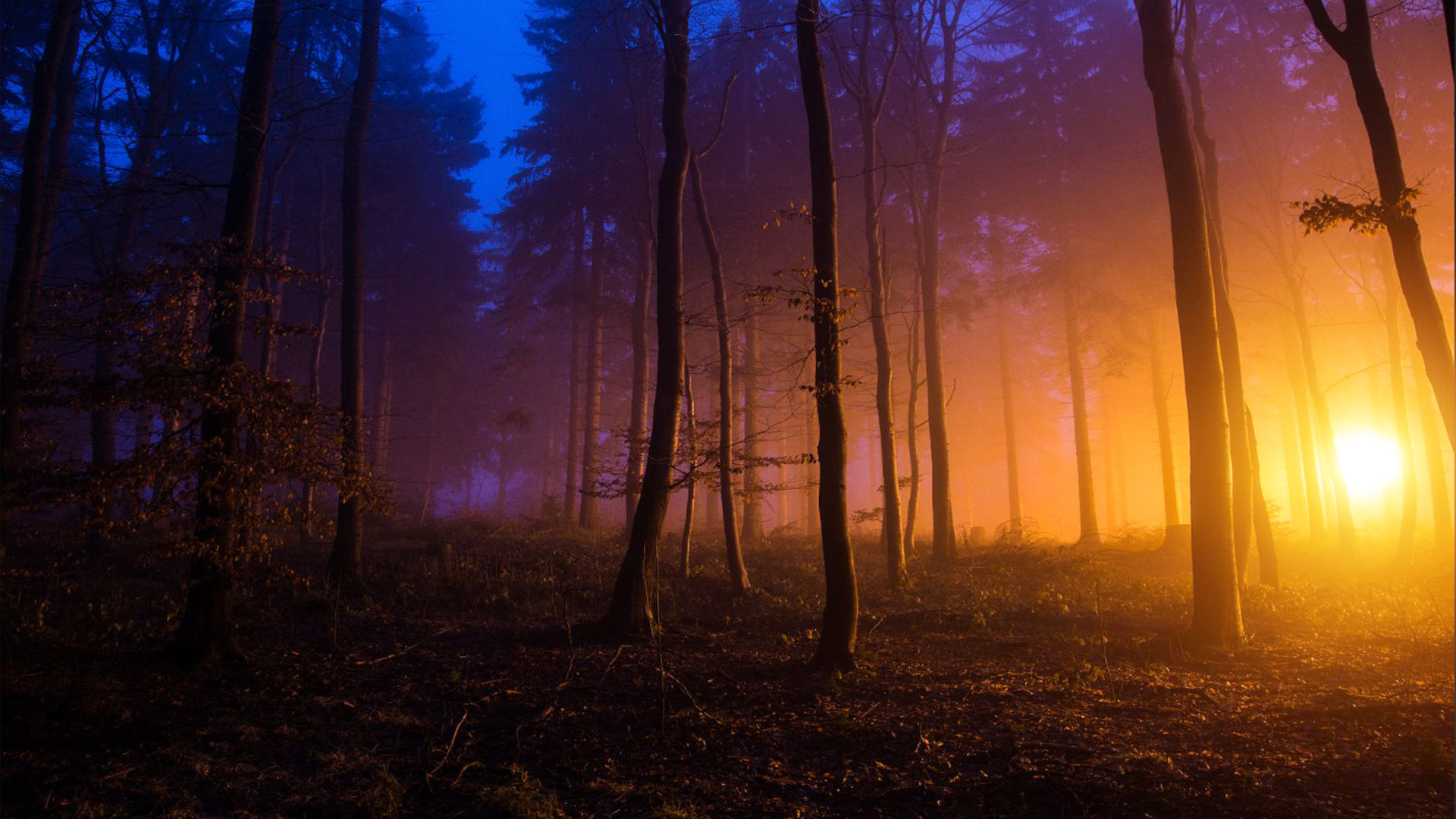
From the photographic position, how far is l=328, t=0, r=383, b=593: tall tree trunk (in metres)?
11.7

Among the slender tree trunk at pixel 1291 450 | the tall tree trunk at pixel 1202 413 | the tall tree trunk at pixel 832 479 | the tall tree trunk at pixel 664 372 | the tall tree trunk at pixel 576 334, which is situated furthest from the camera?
the slender tree trunk at pixel 1291 450

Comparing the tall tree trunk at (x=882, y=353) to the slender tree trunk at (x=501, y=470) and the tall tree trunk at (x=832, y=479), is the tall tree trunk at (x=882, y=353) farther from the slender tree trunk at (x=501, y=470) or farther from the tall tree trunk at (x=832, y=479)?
the slender tree trunk at (x=501, y=470)

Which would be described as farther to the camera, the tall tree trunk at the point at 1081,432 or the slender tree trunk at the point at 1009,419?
the slender tree trunk at the point at 1009,419

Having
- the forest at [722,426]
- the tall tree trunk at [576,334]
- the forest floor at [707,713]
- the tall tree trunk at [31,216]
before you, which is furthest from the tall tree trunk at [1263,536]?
the tall tree trunk at [31,216]

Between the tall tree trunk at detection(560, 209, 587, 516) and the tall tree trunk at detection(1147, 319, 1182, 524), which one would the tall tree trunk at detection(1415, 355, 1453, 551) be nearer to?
the tall tree trunk at detection(1147, 319, 1182, 524)

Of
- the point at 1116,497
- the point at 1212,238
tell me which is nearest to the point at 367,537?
the point at 1212,238

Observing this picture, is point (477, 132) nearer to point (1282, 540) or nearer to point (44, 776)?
point (44, 776)

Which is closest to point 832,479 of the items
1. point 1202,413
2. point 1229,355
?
point 1202,413

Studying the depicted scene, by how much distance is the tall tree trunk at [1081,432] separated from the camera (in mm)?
21953

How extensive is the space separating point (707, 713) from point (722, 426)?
7293mm

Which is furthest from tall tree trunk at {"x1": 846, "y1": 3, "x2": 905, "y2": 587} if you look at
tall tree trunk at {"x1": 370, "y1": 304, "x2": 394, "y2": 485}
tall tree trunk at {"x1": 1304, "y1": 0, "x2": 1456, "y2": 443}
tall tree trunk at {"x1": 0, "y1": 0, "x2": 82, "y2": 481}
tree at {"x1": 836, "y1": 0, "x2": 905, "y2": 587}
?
tall tree trunk at {"x1": 370, "y1": 304, "x2": 394, "y2": 485}

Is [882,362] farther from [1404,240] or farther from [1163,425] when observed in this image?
[1163,425]

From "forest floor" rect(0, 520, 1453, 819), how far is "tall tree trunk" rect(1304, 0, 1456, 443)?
3.12 meters

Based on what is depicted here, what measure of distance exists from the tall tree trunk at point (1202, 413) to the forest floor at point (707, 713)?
0.62 m
